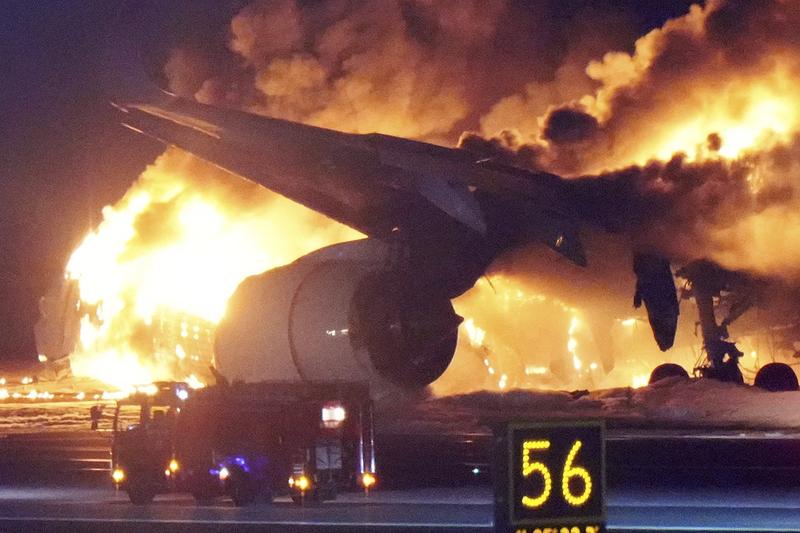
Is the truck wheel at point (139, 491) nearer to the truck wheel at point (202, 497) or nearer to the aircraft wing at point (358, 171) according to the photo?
the truck wheel at point (202, 497)

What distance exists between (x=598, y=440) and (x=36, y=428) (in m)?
30.5

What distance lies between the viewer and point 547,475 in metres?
9.32

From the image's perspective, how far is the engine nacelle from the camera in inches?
795

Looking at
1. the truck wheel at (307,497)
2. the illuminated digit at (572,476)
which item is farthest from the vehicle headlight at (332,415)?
the illuminated digit at (572,476)

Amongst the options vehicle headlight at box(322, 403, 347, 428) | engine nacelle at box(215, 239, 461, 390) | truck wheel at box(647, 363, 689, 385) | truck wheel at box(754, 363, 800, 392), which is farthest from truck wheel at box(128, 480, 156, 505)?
truck wheel at box(647, 363, 689, 385)

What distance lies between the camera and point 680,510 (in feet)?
54.9

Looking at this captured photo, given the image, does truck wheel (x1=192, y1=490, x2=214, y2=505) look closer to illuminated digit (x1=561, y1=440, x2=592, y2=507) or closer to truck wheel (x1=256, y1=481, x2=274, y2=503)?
truck wheel (x1=256, y1=481, x2=274, y2=503)

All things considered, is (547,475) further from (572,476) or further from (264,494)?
(264,494)

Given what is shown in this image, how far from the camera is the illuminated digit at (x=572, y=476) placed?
9.30 meters

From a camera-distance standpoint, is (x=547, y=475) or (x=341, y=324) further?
(x=341, y=324)

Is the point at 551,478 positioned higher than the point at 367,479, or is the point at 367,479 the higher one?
the point at 551,478

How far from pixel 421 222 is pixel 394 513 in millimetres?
5616

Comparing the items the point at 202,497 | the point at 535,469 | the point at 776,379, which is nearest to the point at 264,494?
the point at 202,497

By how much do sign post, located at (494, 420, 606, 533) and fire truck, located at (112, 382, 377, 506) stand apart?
1011 centimetres
